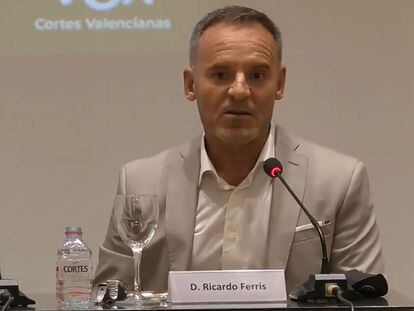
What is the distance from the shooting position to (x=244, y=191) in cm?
215

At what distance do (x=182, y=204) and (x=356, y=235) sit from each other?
1.56 ft

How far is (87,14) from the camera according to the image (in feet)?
10.3

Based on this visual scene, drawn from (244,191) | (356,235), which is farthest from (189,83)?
(356,235)

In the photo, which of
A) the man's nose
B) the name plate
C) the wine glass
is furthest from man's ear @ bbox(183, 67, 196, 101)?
the name plate

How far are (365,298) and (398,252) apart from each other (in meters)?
1.78

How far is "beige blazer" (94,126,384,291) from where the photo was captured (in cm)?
203

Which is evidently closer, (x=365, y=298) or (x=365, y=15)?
(x=365, y=298)

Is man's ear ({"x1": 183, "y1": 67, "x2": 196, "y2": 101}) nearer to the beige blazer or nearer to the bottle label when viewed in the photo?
the beige blazer

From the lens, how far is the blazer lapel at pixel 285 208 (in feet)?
6.67

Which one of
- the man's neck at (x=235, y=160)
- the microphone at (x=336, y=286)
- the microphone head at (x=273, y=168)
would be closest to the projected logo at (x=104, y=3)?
the man's neck at (x=235, y=160)

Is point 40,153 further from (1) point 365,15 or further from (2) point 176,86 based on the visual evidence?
(1) point 365,15

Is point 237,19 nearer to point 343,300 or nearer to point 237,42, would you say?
point 237,42

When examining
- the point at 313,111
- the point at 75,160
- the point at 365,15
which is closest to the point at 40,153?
the point at 75,160

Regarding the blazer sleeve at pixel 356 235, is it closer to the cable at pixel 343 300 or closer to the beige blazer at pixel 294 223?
the beige blazer at pixel 294 223
